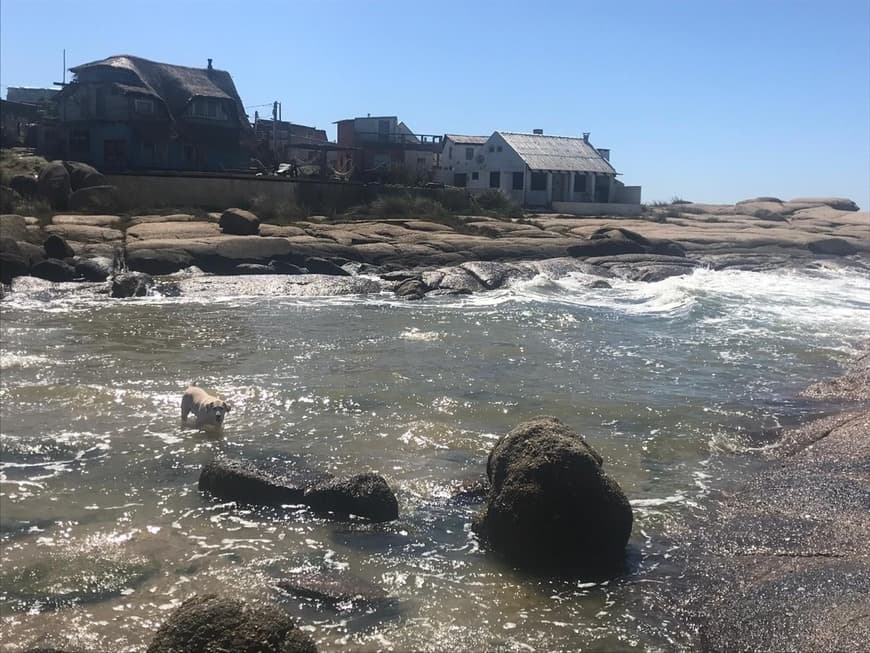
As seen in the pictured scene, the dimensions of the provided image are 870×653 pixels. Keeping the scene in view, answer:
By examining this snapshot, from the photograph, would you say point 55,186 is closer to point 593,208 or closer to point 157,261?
point 157,261

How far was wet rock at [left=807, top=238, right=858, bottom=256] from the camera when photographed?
3737cm

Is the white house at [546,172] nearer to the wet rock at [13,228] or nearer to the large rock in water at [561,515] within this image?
the wet rock at [13,228]

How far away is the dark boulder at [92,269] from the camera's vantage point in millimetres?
22781

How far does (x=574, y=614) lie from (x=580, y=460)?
1.22m

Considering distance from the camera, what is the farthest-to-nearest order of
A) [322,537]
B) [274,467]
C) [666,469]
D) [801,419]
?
1. [801,419]
2. [666,469]
3. [274,467]
4. [322,537]

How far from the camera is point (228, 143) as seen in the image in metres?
45.1

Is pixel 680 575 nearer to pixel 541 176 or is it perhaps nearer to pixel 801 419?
pixel 801 419

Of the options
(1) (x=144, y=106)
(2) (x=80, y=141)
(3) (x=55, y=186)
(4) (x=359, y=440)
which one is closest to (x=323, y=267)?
(3) (x=55, y=186)

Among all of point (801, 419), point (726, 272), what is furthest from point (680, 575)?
point (726, 272)

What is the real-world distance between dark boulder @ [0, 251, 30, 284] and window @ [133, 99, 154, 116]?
20.9m

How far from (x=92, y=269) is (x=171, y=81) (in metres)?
24.8

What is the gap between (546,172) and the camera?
49.7 meters

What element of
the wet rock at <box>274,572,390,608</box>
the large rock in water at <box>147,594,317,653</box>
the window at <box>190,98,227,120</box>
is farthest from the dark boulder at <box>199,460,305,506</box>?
the window at <box>190,98,227,120</box>

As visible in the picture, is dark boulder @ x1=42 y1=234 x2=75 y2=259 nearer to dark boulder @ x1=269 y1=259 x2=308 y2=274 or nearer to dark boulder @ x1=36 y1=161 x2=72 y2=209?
dark boulder @ x1=269 y1=259 x2=308 y2=274
